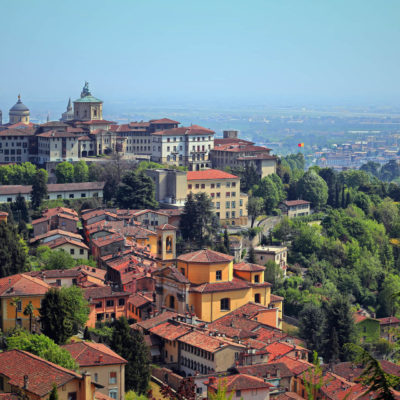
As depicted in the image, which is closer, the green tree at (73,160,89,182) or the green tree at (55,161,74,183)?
the green tree at (73,160,89,182)

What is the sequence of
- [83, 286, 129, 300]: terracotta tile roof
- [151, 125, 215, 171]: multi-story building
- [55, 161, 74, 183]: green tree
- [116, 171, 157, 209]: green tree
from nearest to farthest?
[83, 286, 129, 300]: terracotta tile roof
[116, 171, 157, 209]: green tree
[55, 161, 74, 183]: green tree
[151, 125, 215, 171]: multi-story building

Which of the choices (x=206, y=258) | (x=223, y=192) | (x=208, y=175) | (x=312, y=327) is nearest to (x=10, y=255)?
(x=206, y=258)

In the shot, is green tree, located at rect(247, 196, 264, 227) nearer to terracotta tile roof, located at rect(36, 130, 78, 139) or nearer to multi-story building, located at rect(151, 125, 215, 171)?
multi-story building, located at rect(151, 125, 215, 171)

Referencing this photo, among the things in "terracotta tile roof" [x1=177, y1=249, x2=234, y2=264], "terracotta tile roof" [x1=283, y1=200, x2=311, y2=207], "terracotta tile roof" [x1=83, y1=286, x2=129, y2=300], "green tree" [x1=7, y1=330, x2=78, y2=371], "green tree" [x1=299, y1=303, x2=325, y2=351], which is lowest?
"green tree" [x1=299, y1=303, x2=325, y2=351]

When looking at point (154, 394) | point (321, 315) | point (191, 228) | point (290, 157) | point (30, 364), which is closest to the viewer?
point (30, 364)

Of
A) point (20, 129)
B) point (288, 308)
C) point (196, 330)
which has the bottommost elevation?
point (288, 308)

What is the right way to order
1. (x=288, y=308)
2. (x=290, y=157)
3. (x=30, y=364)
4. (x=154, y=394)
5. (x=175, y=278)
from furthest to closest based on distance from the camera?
(x=290, y=157), (x=288, y=308), (x=175, y=278), (x=154, y=394), (x=30, y=364)

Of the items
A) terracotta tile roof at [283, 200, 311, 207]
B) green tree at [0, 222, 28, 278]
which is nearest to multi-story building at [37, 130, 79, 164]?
terracotta tile roof at [283, 200, 311, 207]

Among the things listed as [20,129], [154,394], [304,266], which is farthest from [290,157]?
[154,394]

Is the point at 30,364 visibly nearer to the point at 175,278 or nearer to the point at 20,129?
the point at 175,278
